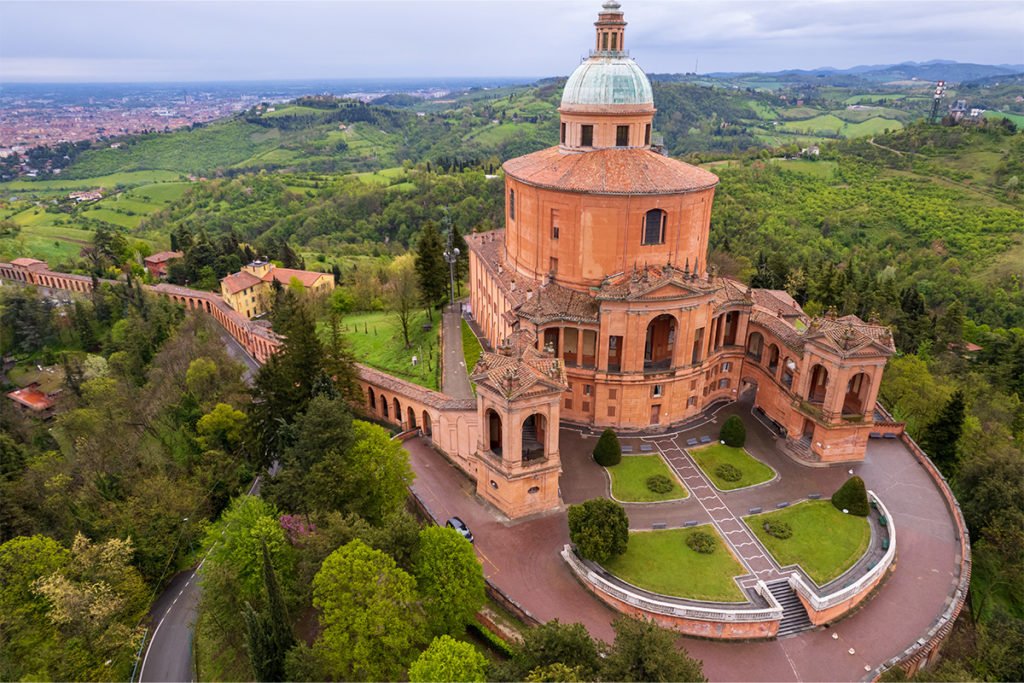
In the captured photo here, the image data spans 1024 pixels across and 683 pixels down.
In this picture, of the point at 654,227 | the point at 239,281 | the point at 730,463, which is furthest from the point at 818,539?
the point at 239,281

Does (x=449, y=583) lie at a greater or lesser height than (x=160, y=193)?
greater

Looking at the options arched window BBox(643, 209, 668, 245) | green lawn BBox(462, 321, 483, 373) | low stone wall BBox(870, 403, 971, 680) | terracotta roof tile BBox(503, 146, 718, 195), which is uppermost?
terracotta roof tile BBox(503, 146, 718, 195)

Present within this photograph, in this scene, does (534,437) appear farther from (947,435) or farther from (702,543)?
(947,435)

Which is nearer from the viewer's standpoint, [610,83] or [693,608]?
[693,608]

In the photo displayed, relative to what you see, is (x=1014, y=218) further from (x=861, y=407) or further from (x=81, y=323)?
(x=81, y=323)

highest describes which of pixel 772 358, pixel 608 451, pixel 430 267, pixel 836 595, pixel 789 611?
pixel 430 267

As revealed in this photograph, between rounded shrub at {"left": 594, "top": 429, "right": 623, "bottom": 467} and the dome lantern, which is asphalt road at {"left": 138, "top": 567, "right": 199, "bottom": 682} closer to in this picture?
rounded shrub at {"left": 594, "top": 429, "right": 623, "bottom": 467}

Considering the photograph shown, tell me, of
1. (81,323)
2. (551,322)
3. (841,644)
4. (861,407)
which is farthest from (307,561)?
(81,323)

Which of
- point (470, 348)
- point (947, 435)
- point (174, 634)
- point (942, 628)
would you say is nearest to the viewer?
point (942, 628)

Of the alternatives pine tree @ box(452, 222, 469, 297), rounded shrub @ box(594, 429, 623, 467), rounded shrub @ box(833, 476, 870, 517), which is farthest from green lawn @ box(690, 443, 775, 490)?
pine tree @ box(452, 222, 469, 297)
